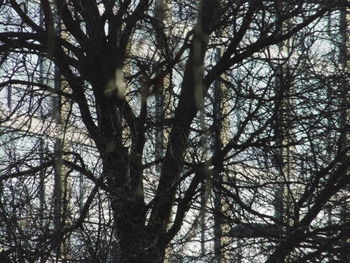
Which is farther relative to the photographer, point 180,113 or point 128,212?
point 180,113

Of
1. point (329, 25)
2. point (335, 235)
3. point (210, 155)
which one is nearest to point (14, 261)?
point (210, 155)

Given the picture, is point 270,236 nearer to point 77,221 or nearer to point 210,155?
point 210,155

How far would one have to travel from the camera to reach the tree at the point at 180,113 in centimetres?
842

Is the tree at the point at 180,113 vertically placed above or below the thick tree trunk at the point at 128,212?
above

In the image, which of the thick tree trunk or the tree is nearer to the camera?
the thick tree trunk

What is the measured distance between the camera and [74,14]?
893 centimetres

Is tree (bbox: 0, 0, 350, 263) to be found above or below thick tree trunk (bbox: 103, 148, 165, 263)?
above

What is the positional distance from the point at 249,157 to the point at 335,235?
1361 mm

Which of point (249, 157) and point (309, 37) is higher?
point (309, 37)

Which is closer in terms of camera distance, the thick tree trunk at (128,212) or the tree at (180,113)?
the thick tree trunk at (128,212)

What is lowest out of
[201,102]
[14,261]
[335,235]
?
[14,261]

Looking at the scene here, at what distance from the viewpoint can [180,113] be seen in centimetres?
906

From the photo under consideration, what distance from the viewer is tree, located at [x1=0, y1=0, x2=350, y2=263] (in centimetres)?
842

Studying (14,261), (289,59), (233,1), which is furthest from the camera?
(289,59)
